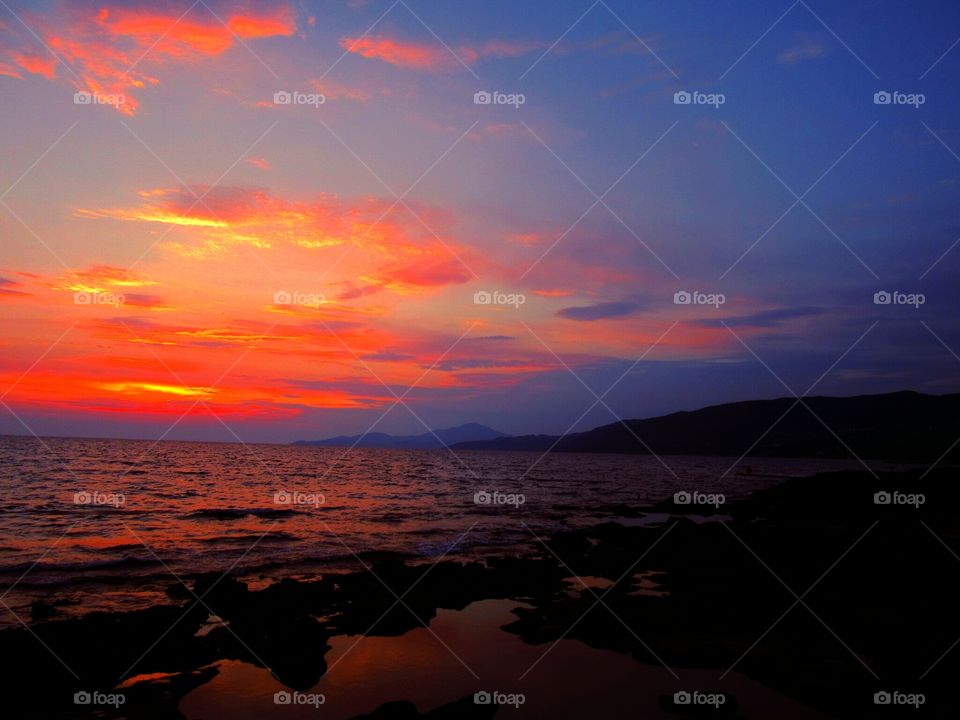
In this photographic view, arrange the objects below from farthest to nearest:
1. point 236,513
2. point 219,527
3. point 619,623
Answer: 1. point 236,513
2. point 219,527
3. point 619,623

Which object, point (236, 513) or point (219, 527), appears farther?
point (236, 513)

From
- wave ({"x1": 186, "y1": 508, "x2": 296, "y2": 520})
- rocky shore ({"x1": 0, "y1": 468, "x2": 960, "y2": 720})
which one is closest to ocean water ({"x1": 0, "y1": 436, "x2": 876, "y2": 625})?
wave ({"x1": 186, "y1": 508, "x2": 296, "y2": 520})

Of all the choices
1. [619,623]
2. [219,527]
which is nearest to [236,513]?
[219,527]

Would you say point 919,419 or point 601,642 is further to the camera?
point 919,419

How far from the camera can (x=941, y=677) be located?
10.9 m

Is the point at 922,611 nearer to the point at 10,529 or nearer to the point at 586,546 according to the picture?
the point at 586,546

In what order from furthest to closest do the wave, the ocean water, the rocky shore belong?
the wave < the ocean water < the rocky shore

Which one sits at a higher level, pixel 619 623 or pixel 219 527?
pixel 219 527

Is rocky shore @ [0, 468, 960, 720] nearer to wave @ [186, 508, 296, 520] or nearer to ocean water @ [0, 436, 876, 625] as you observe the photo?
ocean water @ [0, 436, 876, 625]

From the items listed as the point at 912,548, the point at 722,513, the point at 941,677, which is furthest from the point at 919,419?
the point at 941,677

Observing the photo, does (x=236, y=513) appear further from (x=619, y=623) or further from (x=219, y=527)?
(x=619, y=623)

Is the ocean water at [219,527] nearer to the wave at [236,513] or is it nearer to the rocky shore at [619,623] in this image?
the wave at [236,513]

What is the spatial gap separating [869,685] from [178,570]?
66.6 feet

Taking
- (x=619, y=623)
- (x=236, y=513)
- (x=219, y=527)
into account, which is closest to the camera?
(x=619, y=623)
